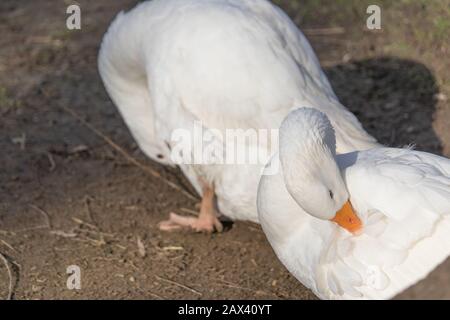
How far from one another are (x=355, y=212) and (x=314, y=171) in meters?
0.36

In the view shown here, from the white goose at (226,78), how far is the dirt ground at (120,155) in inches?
14.7

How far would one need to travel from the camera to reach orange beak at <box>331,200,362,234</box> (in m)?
4.45

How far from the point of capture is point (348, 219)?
4.46m

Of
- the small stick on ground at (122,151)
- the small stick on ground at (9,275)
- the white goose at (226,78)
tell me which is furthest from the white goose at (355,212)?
the small stick on ground at (122,151)

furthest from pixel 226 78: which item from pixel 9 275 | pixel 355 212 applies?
pixel 9 275

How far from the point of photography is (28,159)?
703 centimetres

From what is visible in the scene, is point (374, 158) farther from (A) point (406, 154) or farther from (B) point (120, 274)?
(B) point (120, 274)

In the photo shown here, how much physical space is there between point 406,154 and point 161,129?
177 centimetres

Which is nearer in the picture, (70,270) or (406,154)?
(406,154)

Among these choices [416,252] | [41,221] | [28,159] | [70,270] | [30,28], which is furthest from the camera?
[30,28]

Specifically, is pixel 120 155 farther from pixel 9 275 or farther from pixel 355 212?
pixel 355 212

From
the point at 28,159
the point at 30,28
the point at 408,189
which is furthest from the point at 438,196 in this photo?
the point at 30,28

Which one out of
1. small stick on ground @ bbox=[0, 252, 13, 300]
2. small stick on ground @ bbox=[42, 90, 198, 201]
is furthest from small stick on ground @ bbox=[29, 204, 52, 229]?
small stick on ground @ bbox=[42, 90, 198, 201]

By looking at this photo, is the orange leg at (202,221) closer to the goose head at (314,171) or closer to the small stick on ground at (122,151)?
the small stick on ground at (122,151)
